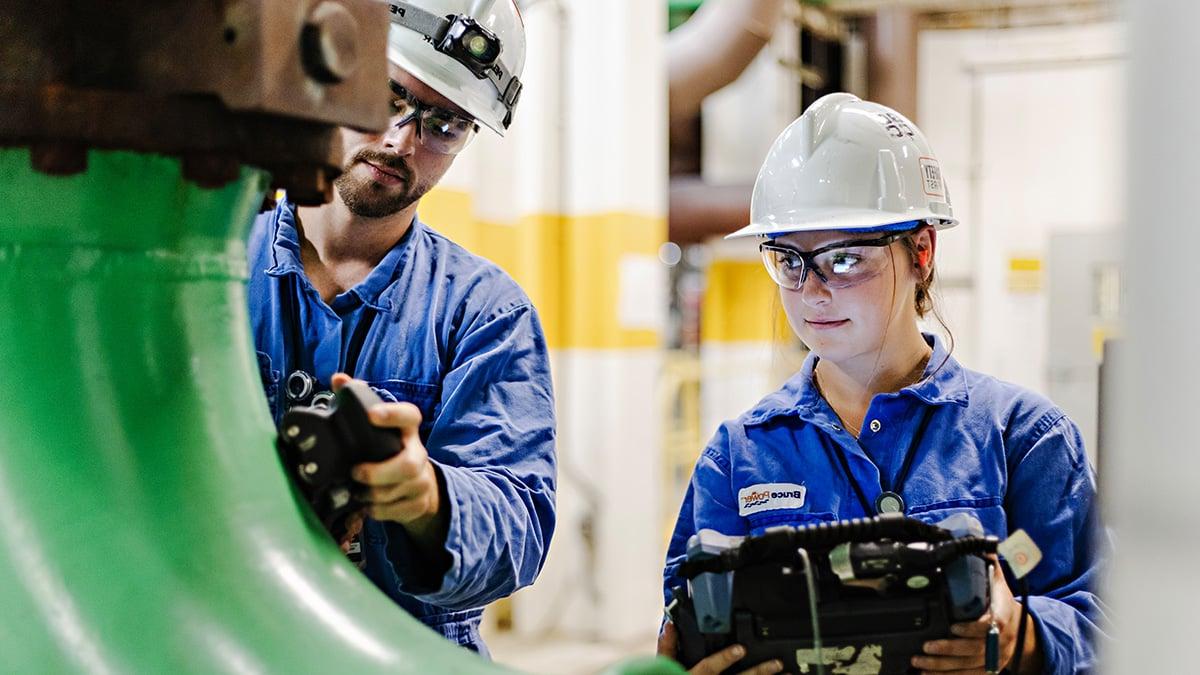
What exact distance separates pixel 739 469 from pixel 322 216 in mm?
623

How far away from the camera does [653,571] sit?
178 inches

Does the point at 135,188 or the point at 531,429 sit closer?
the point at 135,188

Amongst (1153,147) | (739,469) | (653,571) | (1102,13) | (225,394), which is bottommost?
(653,571)

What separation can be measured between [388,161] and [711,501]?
594 mm

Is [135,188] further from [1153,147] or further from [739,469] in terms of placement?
[739,469]

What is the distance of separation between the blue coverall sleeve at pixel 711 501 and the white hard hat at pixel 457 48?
A: 0.51 meters

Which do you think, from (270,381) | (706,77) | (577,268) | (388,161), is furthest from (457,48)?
(706,77)

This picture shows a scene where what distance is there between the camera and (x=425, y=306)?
4.31 feet

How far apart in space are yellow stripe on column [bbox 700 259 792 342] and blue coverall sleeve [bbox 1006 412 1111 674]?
616 centimetres

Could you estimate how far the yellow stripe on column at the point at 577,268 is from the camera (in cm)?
429

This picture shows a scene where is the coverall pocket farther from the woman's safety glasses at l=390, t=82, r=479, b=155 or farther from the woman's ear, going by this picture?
the woman's ear

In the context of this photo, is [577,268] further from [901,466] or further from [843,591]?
[843,591]

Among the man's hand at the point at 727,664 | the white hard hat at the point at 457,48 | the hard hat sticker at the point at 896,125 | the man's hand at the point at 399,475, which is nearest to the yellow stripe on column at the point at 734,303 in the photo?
the hard hat sticker at the point at 896,125

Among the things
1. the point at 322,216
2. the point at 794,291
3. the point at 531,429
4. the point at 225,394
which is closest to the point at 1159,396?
the point at 225,394
